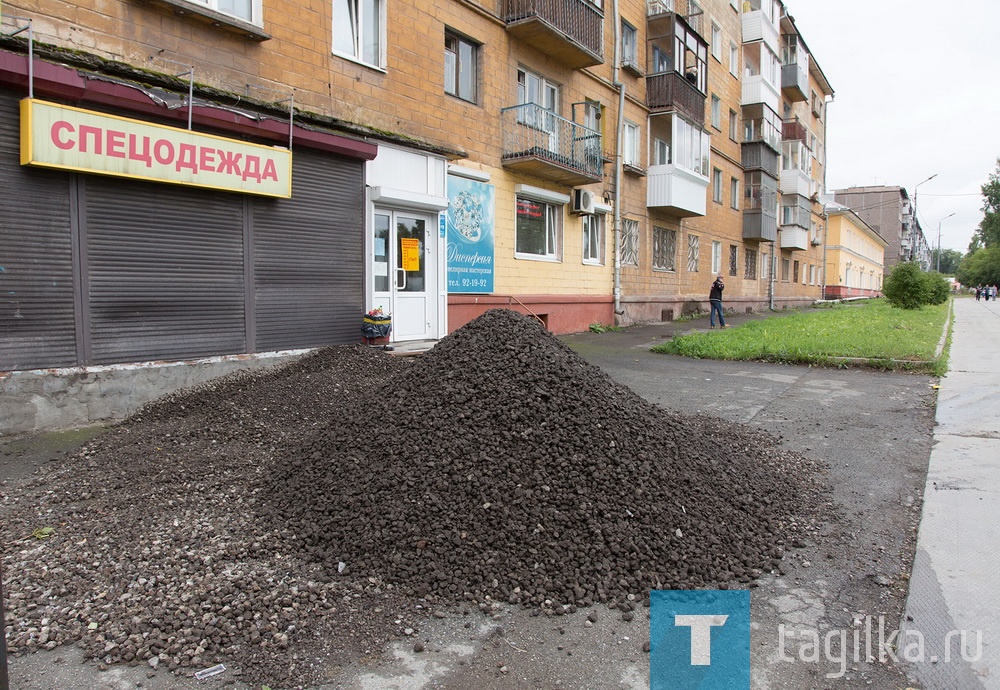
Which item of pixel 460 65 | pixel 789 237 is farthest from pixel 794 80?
pixel 460 65

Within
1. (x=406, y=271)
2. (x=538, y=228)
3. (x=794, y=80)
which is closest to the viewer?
(x=406, y=271)

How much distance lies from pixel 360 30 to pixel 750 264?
75.3 ft

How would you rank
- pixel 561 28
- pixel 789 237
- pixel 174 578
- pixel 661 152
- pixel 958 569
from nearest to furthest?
pixel 174 578
pixel 958 569
pixel 561 28
pixel 661 152
pixel 789 237

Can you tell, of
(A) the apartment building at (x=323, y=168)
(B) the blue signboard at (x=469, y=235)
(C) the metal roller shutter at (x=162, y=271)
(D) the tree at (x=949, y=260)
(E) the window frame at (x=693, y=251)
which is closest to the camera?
(A) the apartment building at (x=323, y=168)

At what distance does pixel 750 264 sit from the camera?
94.0 feet

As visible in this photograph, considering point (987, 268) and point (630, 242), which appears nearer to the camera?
point (630, 242)

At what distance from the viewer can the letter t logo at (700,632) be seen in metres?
2.58

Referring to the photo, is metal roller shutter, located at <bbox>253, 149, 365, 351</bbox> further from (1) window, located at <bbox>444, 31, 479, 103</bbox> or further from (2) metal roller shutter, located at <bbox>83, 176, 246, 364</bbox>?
(1) window, located at <bbox>444, 31, 479, 103</bbox>

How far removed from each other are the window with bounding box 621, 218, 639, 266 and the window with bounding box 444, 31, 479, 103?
684 cm

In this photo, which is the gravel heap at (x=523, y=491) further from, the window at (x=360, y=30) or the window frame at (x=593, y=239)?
the window frame at (x=593, y=239)

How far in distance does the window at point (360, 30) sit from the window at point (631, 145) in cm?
933

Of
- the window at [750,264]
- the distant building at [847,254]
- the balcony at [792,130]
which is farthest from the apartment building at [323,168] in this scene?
the distant building at [847,254]

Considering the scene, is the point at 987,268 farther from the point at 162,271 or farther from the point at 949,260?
the point at 162,271

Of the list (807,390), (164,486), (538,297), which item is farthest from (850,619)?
(538,297)
